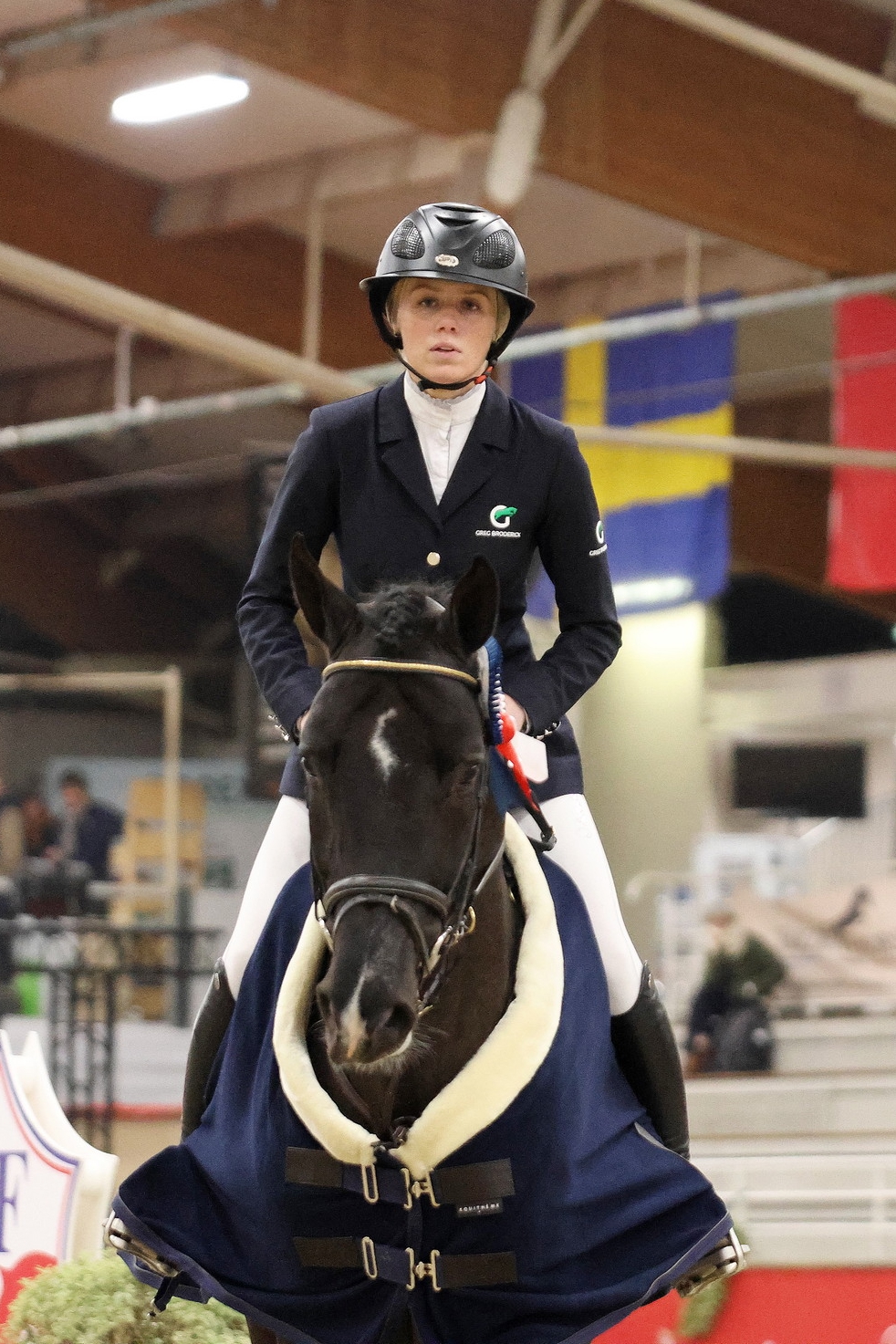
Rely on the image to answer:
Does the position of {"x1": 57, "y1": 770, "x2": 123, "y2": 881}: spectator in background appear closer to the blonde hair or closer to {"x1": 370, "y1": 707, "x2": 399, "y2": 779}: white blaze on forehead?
Answer: the blonde hair

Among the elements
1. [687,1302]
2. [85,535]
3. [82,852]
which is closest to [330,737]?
[687,1302]

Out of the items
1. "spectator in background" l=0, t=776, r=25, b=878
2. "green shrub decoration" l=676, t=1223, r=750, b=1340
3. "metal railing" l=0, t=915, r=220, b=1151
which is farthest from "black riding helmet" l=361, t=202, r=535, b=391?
"spectator in background" l=0, t=776, r=25, b=878

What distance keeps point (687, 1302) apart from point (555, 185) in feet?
20.5

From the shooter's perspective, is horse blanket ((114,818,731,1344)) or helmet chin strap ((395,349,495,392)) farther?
helmet chin strap ((395,349,495,392))

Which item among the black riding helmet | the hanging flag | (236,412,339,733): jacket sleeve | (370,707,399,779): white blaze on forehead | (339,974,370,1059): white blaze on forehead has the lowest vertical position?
(339,974,370,1059): white blaze on forehead

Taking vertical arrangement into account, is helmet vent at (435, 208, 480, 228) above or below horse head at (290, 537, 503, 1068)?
above

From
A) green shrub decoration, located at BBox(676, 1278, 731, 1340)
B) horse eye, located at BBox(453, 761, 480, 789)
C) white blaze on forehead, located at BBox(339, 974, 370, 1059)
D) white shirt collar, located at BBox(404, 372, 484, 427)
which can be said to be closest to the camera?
white blaze on forehead, located at BBox(339, 974, 370, 1059)

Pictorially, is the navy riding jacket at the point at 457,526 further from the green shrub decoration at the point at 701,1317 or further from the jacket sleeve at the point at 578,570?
the green shrub decoration at the point at 701,1317

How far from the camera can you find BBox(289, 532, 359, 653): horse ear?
7.29 ft

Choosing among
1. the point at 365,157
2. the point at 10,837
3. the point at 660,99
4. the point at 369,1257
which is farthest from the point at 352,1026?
the point at 10,837

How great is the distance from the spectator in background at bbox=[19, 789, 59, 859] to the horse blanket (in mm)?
8877

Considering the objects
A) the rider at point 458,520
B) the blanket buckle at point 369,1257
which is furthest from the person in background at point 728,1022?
the blanket buckle at point 369,1257

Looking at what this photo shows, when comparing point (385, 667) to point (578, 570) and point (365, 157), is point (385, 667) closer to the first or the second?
point (578, 570)

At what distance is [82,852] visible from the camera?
35.9 feet
